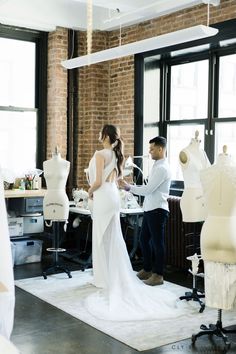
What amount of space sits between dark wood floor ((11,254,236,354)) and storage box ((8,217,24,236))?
1856mm

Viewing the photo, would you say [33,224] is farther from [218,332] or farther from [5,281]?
[5,281]

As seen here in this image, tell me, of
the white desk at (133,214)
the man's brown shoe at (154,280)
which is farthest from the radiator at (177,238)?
the man's brown shoe at (154,280)

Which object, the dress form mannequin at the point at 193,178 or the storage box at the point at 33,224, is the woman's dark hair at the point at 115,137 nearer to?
the dress form mannequin at the point at 193,178

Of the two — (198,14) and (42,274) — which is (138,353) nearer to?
(42,274)

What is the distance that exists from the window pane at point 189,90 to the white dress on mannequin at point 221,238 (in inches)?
117

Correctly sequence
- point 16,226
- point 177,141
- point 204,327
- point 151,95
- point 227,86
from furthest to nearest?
point 151,95, point 177,141, point 16,226, point 227,86, point 204,327

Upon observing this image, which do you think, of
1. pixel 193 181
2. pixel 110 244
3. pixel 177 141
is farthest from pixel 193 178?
pixel 177 141

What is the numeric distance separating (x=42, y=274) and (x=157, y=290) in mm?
1640

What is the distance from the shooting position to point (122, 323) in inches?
174

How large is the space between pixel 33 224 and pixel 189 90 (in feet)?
9.31

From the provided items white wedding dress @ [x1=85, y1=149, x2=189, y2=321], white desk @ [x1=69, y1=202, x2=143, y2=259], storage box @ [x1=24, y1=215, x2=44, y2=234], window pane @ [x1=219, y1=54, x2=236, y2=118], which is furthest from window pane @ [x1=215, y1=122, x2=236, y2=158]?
storage box @ [x1=24, y1=215, x2=44, y2=234]

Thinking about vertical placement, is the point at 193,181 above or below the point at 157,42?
below

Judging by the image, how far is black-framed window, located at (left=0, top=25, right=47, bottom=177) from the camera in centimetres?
743

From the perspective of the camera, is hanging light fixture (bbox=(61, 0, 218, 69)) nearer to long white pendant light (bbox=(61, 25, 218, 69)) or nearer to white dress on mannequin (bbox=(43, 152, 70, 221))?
long white pendant light (bbox=(61, 25, 218, 69))
